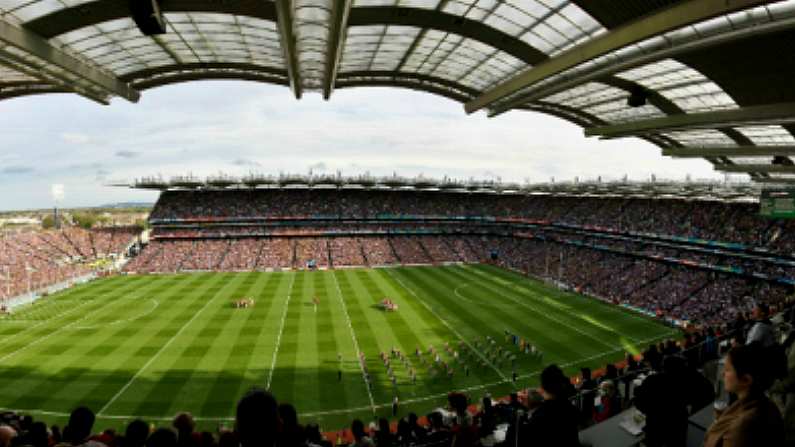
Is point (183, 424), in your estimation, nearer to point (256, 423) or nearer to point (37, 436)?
point (37, 436)

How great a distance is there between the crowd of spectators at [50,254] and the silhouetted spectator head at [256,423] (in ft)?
176

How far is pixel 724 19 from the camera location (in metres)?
13.5

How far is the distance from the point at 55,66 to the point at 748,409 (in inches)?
964

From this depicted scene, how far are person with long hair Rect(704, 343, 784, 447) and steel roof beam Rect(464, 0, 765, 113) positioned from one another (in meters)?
9.24

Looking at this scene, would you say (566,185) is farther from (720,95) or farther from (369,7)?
(369,7)

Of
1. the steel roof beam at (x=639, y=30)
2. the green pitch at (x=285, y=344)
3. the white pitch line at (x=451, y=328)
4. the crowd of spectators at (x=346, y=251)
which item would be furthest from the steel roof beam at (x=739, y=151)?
the crowd of spectators at (x=346, y=251)

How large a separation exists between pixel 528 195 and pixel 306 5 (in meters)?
65.5

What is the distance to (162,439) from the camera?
16.6ft

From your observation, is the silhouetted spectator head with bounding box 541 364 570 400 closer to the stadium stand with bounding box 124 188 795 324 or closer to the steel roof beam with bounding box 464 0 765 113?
the steel roof beam with bounding box 464 0 765 113

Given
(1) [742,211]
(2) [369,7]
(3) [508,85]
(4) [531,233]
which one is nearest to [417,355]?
(3) [508,85]

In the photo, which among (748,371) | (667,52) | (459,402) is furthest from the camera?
(667,52)

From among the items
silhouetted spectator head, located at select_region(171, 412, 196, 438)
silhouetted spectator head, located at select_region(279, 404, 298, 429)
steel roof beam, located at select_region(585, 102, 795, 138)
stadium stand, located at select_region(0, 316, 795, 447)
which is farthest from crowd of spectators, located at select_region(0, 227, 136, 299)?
steel roof beam, located at select_region(585, 102, 795, 138)

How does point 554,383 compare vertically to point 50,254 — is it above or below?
above

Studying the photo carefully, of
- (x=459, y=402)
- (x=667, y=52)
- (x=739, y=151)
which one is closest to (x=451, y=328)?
(x=739, y=151)
